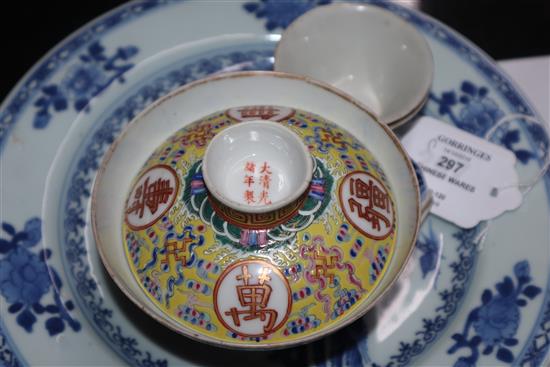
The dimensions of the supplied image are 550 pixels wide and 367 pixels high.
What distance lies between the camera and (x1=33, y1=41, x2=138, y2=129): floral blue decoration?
146cm

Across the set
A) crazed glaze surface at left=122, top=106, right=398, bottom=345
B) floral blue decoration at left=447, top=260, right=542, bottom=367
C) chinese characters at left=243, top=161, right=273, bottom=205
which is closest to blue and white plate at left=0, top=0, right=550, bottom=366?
floral blue decoration at left=447, top=260, right=542, bottom=367

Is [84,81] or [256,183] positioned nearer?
[256,183]

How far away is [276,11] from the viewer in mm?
1629

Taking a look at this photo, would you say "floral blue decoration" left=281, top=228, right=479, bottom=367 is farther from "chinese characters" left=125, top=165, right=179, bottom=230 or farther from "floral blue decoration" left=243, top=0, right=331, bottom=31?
"floral blue decoration" left=243, top=0, right=331, bottom=31

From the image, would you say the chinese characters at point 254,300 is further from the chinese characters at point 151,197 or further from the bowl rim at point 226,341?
the chinese characters at point 151,197

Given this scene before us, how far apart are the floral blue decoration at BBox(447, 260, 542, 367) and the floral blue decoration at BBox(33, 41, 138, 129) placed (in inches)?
37.7

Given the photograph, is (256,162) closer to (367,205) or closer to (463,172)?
(367,205)

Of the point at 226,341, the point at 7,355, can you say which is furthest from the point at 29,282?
the point at 226,341

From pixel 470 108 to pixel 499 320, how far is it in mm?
526

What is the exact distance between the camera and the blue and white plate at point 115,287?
121cm

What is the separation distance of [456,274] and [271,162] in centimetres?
50

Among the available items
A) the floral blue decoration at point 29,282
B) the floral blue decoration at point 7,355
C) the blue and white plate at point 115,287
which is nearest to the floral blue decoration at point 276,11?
the blue and white plate at point 115,287

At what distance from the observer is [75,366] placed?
3.90 ft

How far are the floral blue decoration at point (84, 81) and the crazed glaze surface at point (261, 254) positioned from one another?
1.59ft
